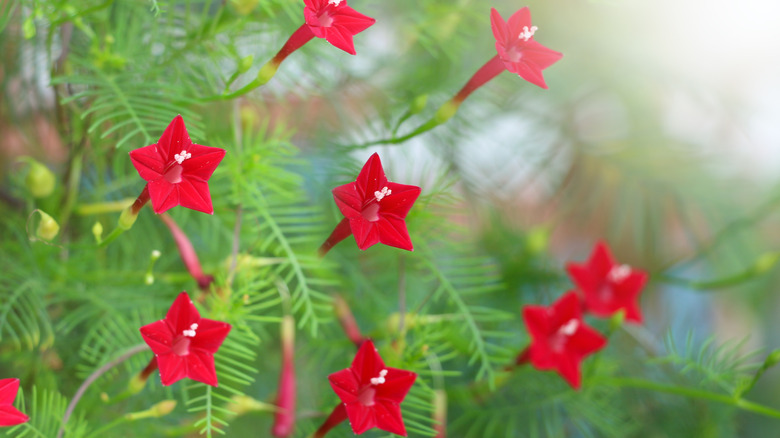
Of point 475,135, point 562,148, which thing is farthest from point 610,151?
point 475,135

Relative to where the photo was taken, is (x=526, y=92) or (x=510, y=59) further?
(x=526, y=92)

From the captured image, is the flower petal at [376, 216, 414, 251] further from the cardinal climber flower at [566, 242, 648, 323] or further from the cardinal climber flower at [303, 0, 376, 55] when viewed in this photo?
the cardinal climber flower at [566, 242, 648, 323]

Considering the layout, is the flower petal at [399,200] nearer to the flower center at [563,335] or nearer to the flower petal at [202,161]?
the flower petal at [202,161]

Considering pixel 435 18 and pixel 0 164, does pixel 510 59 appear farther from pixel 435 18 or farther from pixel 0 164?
pixel 0 164

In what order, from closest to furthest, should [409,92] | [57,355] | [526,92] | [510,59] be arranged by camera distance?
1. [510,59]
2. [57,355]
3. [409,92]
4. [526,92]

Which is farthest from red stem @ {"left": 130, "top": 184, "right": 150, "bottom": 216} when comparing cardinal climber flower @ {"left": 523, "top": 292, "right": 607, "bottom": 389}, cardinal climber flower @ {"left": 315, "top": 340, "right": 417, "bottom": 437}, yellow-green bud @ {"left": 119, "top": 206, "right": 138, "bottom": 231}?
cardinal climber flower @ {"left": 523, "top": 292, "right": 607, "bottom": 389}

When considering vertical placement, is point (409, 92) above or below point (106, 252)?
above

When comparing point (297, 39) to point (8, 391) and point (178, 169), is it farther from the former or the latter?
point (8, 391)

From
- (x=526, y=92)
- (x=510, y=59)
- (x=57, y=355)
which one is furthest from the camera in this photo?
(x=526, y=92)
